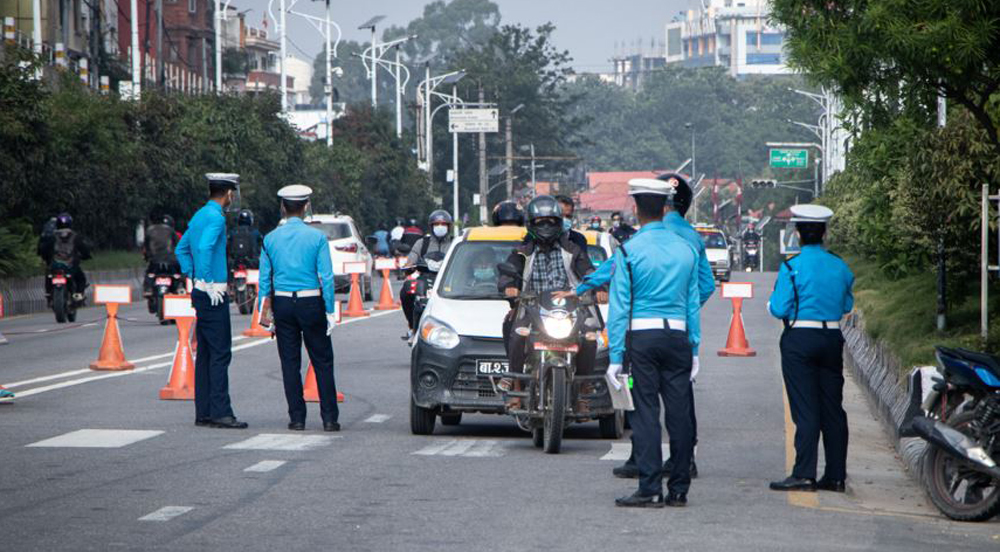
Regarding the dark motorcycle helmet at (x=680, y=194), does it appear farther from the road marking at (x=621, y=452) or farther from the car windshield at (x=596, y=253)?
the car windshield at (x=596, y=253)

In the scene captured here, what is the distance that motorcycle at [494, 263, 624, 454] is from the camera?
13023 mm

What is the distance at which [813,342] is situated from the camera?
1144 cm

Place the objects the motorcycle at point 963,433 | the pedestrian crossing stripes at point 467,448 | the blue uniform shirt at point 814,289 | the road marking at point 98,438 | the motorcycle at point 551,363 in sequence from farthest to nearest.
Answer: the road marking at point 98,438 < the pedestrian crossing stripes at point 467,448 < the motorcycle at point 551,363 < the blue uniform shirt at point 814,289 < the motorcycle at point 963,433

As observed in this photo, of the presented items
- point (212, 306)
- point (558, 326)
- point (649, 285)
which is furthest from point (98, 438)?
point (649, 285)

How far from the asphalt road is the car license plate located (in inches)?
21.4

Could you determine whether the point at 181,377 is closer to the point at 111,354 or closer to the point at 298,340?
the point at 298,340

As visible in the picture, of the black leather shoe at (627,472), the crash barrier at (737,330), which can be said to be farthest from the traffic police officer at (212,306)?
the crash barrier at (737,330)

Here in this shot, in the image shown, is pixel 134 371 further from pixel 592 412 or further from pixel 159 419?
pixel 592 412

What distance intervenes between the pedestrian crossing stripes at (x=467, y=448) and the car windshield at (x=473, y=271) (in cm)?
141

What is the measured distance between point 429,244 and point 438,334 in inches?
254

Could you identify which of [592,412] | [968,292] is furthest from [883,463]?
[968,292]

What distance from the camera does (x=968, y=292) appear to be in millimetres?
22484

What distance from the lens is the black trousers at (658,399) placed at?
10.6 meters

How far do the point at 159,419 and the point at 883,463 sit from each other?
18.9 feet
